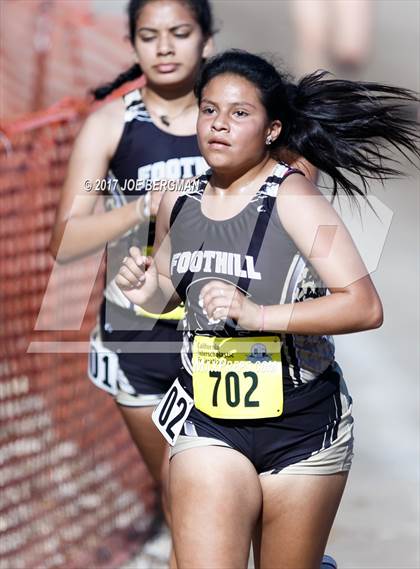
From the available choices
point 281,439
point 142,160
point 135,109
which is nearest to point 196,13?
point 135,109

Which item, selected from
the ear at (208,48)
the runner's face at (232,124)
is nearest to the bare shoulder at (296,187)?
the runner's face at (232,124)

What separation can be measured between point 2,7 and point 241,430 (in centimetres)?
835

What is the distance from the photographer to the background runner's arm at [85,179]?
491 centimetres

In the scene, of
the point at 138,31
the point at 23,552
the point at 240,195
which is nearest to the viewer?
the point at 240,195

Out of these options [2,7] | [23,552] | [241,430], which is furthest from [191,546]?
[2,7]

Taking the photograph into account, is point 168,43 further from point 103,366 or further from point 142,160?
point 103,366

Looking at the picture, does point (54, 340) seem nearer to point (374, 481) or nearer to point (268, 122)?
point (374, 481)

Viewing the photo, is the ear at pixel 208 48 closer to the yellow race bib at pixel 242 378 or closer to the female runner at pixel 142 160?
the female runner at pixel 142 160

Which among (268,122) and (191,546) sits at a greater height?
(268,122)

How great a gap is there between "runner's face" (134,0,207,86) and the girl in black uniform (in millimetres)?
910

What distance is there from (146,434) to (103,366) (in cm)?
32

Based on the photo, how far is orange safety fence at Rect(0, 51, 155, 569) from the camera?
5914 mm

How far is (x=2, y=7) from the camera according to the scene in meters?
11.5

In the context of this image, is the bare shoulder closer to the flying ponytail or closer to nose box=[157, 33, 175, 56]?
nose box=[157, 33, 175, 56]
